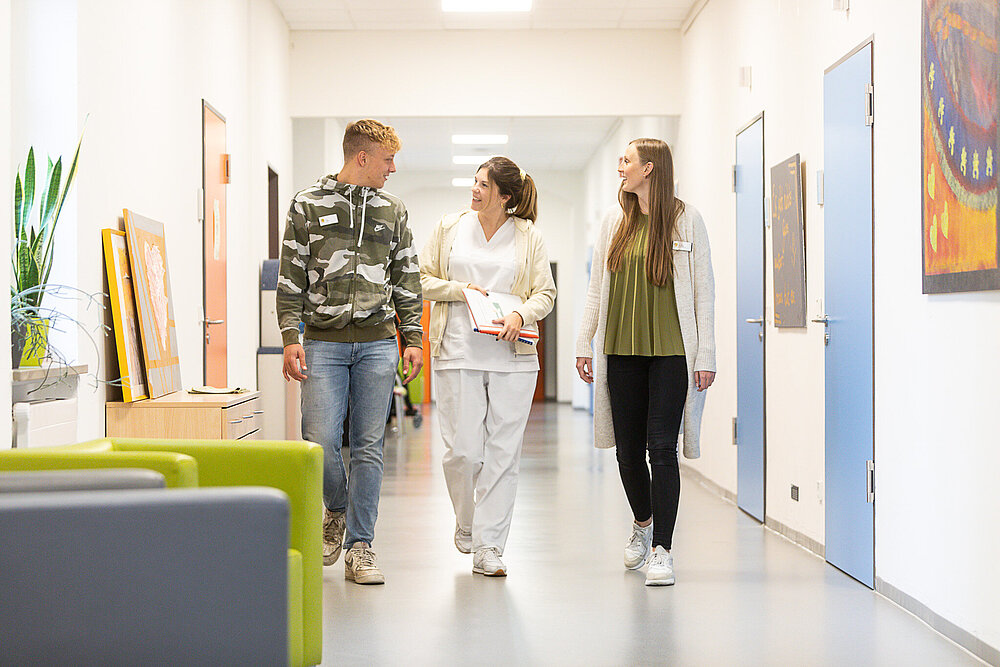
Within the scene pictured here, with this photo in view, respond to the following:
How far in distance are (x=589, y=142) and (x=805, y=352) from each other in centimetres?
799

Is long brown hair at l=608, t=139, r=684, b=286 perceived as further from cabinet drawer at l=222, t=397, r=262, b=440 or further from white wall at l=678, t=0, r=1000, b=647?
cabinet drawer at l=222, t=397, r=262, b=440

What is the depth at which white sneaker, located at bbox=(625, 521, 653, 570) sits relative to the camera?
4.07 m

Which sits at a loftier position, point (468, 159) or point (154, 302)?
point (468, 159)

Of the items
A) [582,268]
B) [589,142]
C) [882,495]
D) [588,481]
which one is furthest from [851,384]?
[582,268]

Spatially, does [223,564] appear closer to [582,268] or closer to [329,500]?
[329,500]

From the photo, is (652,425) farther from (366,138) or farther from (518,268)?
(366,138)

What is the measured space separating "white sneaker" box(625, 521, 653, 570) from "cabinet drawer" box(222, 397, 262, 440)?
1.55m

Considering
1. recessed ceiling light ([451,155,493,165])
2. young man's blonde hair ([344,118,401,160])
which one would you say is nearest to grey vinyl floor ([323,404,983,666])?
young man's blonde hair ([344,118,401,160])

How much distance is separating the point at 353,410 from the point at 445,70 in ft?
16.4

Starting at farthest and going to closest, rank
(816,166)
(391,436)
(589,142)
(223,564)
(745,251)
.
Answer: (589,142) < (391,436) < (745,251) < (816,166) < (223,564)

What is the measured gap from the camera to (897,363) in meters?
3.66

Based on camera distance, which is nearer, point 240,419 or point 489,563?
point 489,563

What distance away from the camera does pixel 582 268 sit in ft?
47.0

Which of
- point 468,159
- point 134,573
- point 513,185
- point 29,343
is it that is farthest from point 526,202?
point 468,159
